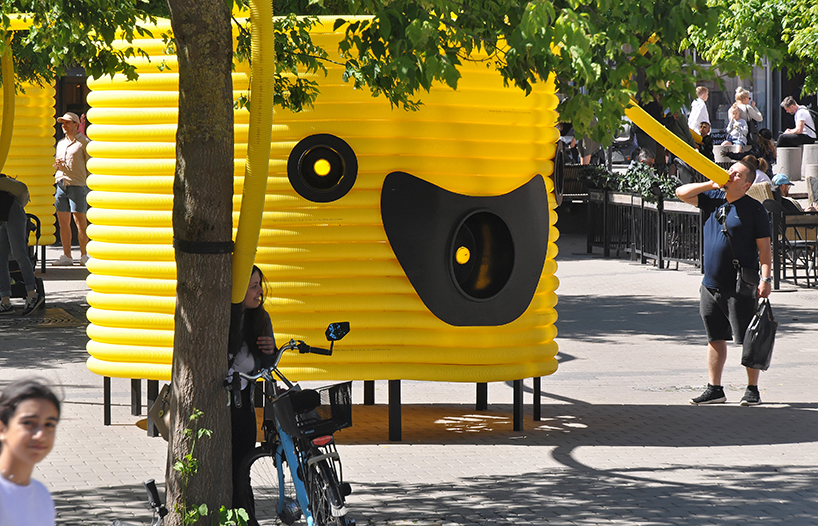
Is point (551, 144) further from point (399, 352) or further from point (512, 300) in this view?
point (399, 352)

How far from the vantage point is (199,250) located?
5316mm

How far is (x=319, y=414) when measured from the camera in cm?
519

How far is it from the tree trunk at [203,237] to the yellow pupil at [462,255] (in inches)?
107

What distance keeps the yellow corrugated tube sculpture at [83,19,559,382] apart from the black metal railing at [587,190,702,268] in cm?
942

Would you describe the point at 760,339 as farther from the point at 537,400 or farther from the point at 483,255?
the point at 483,255

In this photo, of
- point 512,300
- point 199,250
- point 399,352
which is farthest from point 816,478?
A: point 199,250

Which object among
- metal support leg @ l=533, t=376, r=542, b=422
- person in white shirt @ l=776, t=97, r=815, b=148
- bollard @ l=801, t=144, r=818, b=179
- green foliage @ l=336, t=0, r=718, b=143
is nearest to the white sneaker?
metal support leg @ l=533, t=376, r=542, b=422

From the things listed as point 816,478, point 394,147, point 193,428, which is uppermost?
point 394,147

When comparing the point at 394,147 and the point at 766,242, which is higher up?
the point at 394,147

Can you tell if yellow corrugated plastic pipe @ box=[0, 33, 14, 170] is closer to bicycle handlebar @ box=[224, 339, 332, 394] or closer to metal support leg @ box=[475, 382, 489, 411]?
bicycle handlebar @ box=[224, 339, 332, 394]

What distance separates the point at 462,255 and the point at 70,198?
37.1 ft

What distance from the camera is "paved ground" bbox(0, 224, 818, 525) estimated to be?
20.2 ft

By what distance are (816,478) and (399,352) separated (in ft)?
9.04

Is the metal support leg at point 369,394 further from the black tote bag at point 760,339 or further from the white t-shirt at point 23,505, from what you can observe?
the white t-shirt at point 23,505
